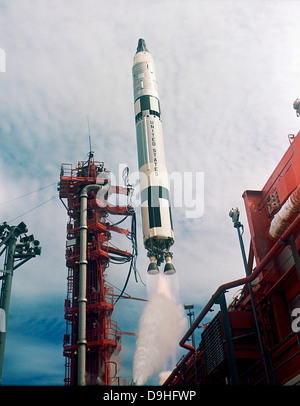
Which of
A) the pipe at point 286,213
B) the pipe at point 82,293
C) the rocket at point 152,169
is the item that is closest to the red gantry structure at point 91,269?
the pipe at point 82,293

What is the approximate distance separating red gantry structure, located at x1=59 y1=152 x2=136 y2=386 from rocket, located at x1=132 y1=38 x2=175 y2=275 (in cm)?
1246

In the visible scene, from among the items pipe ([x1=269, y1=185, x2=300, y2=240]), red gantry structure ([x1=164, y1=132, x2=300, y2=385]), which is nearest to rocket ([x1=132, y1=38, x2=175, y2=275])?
red gantry structure ([x1=164, y1=132, x2=300, y2=385])

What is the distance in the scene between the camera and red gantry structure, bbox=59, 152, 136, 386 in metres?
37.8

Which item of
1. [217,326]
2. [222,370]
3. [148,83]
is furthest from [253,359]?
[148,83]

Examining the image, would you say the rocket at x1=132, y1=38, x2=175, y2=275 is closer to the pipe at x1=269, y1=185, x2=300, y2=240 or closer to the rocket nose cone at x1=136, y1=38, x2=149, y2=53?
the rocket nose cone at x1=136, y1=38, x2=149, y2=53

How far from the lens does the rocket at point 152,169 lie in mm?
27641

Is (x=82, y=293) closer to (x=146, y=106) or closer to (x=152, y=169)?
(x=152, y=169)

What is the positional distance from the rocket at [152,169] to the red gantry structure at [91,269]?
12458mm

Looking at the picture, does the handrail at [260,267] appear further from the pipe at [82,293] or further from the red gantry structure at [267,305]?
the pipe at [82,293]

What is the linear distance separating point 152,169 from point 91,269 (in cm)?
1605

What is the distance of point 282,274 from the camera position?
18.9 metres

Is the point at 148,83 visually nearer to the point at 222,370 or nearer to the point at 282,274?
the point at 282,274
